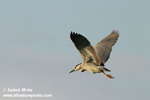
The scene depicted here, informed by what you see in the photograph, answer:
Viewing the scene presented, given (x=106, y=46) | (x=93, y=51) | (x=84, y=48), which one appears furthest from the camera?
(x=106, y=46)

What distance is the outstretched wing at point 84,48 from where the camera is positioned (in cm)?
1731

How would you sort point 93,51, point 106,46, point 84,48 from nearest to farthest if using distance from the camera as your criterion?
point 84,48 → point 93,51 → point 106,46

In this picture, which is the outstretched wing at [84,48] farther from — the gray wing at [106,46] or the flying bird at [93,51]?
the gray wing at [106,46]

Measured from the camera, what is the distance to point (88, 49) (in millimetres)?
18344

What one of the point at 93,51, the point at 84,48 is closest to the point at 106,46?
the point at 93,51

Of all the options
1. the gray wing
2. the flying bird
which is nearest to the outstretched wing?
the flying bird

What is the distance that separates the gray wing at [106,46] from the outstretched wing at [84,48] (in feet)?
6.09

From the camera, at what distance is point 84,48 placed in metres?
18.2

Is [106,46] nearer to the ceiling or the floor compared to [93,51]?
nearer to the ceiling

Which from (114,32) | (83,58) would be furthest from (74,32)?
(114,32)

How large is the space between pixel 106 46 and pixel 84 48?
16.0ft

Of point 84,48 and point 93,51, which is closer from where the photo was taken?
point 84,48

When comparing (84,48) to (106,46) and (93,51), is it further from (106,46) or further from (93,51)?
(106,46)

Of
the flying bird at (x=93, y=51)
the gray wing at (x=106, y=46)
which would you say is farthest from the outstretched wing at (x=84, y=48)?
the gray wing at (x=106, y=46)
